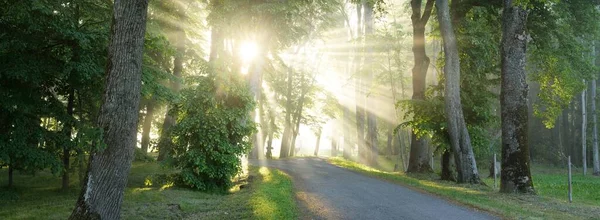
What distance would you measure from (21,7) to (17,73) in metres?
1.61

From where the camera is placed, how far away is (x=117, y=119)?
7.69 metres

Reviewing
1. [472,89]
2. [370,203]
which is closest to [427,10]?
[472,89]

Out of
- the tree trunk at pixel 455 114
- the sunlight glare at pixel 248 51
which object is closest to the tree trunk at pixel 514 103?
the tree trunk at pixel 455 114

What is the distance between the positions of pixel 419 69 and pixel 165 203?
14.3 m

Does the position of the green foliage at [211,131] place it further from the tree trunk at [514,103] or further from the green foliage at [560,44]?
the green foliage at [560,44]

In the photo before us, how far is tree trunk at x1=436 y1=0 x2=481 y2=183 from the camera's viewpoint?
55.9 feet

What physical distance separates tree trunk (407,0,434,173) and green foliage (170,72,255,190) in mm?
9033

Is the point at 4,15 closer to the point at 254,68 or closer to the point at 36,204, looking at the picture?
the point at 36,204

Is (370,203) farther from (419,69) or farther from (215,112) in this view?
(419,69)

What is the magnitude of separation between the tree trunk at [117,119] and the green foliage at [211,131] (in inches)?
226

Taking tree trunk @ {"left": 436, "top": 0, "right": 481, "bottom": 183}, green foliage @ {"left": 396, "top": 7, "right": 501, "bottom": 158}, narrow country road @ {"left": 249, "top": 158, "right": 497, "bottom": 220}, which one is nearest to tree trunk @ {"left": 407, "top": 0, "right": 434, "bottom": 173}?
green foliage @ {"left": 396, "top": 7, "right": 501, "bottom": 158}

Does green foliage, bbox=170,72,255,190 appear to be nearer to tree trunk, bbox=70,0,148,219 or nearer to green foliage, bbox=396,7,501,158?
tree trunk, bbox=70,0,148,219

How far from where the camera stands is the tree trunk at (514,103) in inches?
539

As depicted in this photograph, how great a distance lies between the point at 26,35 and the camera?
10477 millimetres
